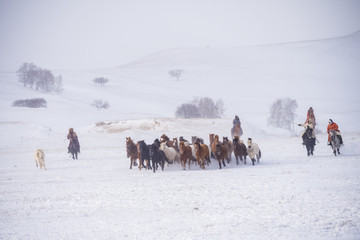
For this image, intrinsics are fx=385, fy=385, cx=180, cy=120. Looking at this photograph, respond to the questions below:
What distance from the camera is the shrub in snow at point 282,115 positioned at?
229 feet

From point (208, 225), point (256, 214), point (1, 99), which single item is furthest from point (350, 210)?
point (1, 99)

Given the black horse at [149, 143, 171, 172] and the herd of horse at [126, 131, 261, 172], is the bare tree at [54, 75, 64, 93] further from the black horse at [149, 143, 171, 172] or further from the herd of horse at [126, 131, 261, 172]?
the black horse at [149, 143, 171, 172]

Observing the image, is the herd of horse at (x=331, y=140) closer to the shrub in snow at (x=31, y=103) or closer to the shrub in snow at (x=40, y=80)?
the shrub in snow at (x=31, y=103)

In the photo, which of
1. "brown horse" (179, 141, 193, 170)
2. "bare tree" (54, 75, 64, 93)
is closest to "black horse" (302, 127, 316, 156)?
"brown horse" (179, 141, 193, 170)

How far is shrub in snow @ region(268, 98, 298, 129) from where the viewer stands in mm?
69938

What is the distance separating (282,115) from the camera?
234 ft

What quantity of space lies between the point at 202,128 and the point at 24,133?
57.5ft

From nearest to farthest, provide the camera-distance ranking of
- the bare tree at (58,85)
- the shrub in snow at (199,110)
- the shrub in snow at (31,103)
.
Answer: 1. the shrub in snow at (199,110)
2. the shrub in snow at (31,103)
3. the bare tree at (58,85)

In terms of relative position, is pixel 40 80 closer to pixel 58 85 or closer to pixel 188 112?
pixel 58 85

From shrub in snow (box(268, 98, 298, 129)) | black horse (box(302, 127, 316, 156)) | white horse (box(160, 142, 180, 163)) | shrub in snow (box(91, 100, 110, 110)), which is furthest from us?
shrub in snow (box(91, 100, 110, 110))

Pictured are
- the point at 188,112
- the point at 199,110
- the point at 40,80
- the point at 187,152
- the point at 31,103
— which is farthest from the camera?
the point at 40,80

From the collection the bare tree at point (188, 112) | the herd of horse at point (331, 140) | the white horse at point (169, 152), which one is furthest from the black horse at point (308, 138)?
the bare tree at point (188, 112)

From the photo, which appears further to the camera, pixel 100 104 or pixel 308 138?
pixel 100 104

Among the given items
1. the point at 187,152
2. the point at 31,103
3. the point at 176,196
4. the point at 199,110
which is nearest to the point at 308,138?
the point at 187,152
